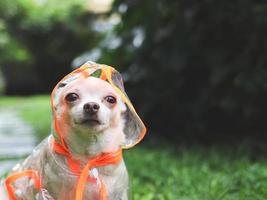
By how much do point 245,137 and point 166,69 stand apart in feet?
3.46

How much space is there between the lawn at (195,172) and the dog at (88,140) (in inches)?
41.6

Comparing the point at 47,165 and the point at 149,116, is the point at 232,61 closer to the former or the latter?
the point at 149,116

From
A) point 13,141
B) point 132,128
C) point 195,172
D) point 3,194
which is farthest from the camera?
point 13,141

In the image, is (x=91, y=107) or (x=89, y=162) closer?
(x=91, y=107)

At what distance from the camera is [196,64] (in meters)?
6.18

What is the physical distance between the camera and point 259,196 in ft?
11.8

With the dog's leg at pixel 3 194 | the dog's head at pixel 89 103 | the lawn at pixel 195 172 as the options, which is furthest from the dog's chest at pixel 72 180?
the lawn at pixel 195 172

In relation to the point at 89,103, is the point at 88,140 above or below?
below

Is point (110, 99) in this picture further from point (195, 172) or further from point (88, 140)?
point (195, 172)

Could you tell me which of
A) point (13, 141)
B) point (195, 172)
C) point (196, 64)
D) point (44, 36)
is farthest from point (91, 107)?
point (44, 36)

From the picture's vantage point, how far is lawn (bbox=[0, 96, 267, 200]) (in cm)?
386

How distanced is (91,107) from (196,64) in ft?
12.0

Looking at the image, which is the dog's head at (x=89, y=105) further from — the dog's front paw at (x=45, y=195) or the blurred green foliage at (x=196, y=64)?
the blurred green foliage at (x=196, y=64)

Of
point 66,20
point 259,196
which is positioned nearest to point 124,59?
point 259,196
